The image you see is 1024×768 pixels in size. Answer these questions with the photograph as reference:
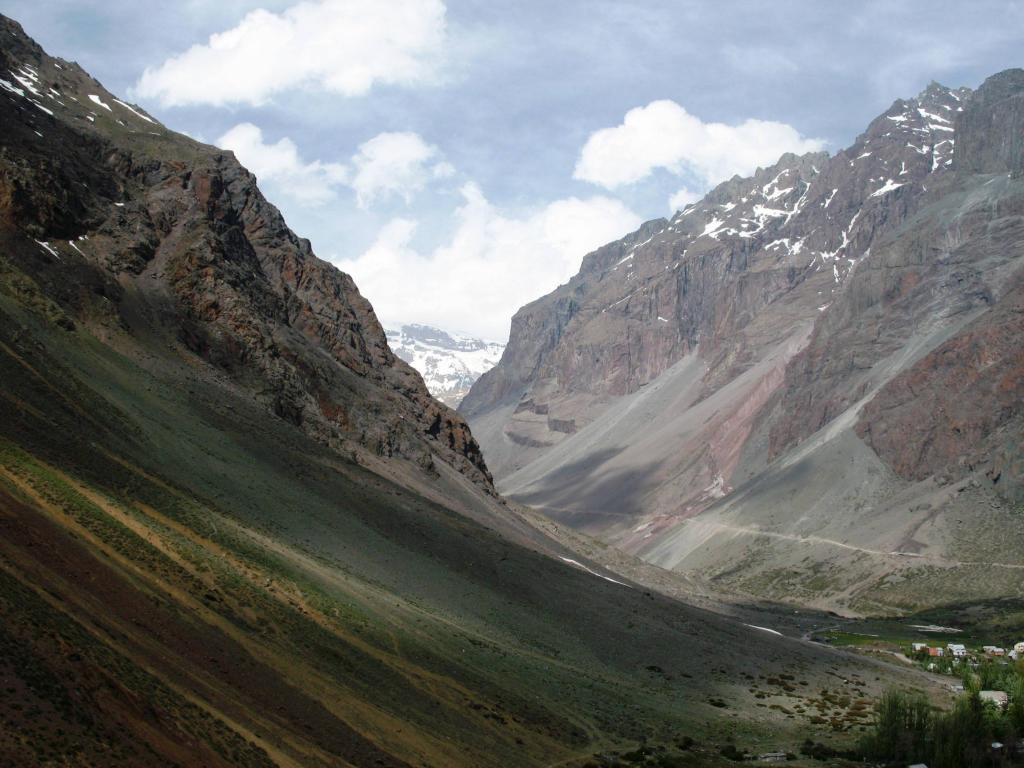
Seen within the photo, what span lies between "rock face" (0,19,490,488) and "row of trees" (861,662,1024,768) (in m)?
57.7

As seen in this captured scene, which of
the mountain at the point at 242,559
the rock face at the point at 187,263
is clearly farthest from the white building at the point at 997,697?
the rock face at the point at 187,263

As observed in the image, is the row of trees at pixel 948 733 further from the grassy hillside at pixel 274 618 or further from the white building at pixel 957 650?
the white building at pixel 957 650

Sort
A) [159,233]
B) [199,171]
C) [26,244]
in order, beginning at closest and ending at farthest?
1. [26,244]
2. [159,233]
3. [199,171]

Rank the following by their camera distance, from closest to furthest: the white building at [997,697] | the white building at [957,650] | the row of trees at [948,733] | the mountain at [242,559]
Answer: the mountain at [242,559] < the row of trees at [948,733] < the white building at [997,697] < the white building at [957,650]

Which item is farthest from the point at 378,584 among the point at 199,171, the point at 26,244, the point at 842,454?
the point at 842,454

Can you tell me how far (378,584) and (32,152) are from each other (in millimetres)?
60725

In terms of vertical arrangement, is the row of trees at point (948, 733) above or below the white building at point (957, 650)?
below

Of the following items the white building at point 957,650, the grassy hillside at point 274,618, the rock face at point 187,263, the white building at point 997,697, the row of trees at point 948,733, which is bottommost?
the grassy hillside at point 274,618

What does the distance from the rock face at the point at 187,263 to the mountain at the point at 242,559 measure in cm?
37

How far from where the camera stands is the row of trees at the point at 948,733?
4500cm

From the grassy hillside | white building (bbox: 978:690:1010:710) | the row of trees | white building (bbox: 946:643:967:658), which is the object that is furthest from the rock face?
the row of trees

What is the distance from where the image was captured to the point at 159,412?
6912 centimetres

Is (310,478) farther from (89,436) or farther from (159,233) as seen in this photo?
(159,233)

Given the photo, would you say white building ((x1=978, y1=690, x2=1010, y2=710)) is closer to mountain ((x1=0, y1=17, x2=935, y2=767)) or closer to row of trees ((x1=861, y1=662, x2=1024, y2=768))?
row of trees ((x1=861, y1=662, x2=1024, y2=768))
